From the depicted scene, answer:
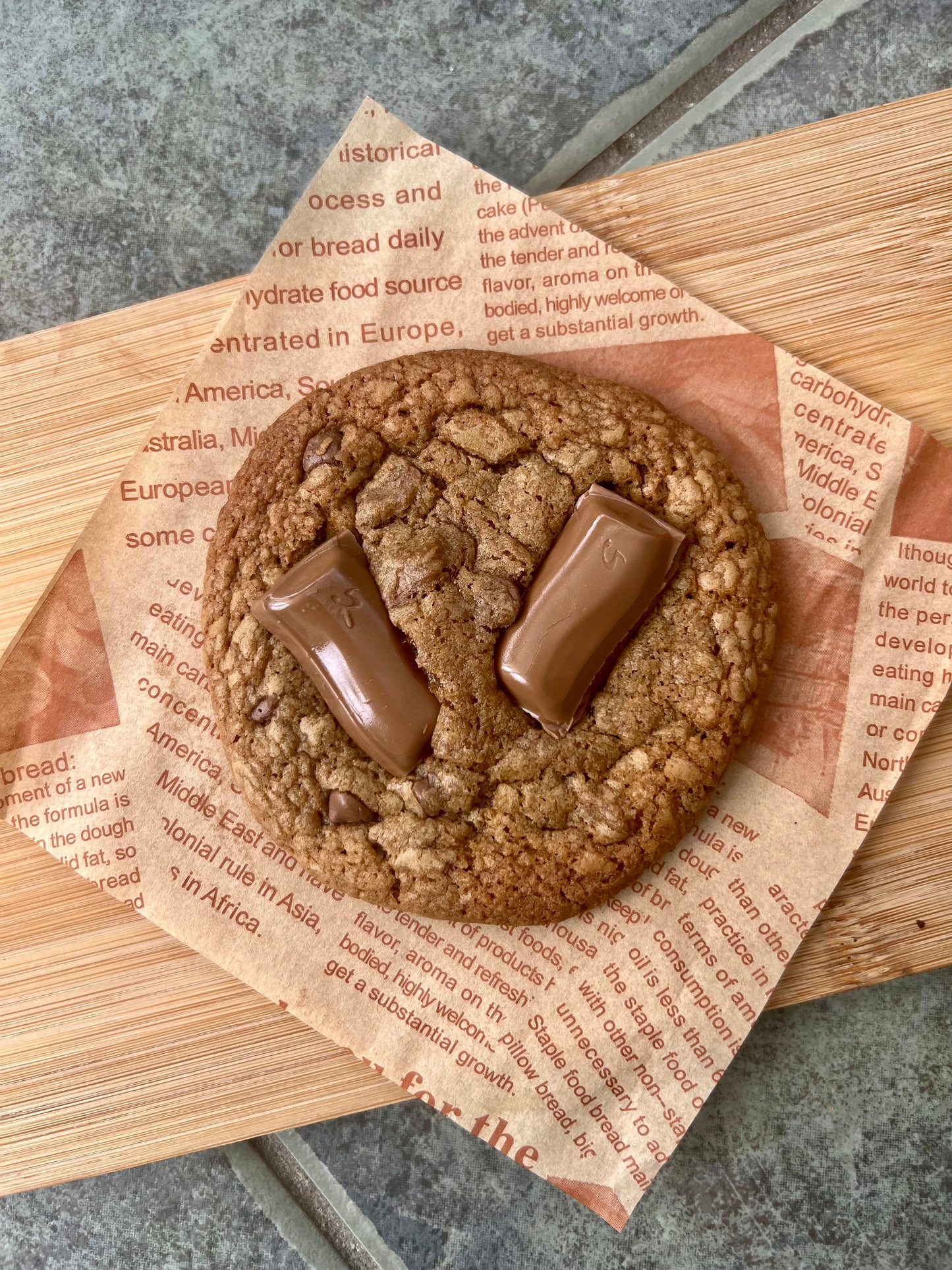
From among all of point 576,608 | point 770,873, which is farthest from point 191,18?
point 770,873

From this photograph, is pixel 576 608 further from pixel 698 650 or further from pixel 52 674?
pixel 52 674

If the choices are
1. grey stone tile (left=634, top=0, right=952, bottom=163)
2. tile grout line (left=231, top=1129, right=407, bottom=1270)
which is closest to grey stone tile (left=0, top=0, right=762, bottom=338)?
grey stone tile (left=634, top=0, right=952, bottom=163)

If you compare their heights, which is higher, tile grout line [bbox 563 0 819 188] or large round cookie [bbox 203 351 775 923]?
tile grout line [bbox 563 0 819 188]

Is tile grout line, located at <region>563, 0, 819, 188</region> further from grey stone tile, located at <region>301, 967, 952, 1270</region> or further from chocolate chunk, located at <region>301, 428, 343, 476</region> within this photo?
grey stone tile, located at <region>301, 967, 952, 1270</region>

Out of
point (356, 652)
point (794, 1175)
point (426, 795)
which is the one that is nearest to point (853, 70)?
point (356, 652)

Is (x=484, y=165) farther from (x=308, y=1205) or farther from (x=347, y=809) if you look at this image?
(x=308, y=1205)

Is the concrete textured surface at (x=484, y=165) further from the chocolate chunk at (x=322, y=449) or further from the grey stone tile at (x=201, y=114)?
the chocolate chunk at (x=322, y=449)

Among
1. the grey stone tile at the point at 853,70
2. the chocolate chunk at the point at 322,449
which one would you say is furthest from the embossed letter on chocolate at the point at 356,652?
the grey stone tile at the point at 853,70
